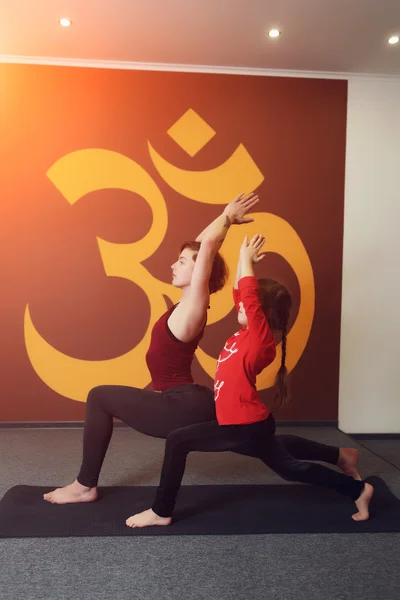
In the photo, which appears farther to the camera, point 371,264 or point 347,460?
point 371,264

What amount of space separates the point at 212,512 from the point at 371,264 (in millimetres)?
2464

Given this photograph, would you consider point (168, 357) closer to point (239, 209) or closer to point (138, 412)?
point (138, 412)

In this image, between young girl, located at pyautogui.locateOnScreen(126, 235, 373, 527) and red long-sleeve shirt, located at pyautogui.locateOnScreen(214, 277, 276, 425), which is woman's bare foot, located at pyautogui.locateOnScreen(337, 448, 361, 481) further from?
red long-sleeve shirt, located at pyautogui.locateOnScreen(214, 277, 276, 425)

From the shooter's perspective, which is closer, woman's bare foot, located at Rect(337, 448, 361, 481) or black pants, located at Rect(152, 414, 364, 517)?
black pants, located at Rect(152, 414, 364, 517)

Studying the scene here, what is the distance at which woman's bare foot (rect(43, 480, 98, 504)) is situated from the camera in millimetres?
2447

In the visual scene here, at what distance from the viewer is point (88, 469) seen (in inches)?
95.7

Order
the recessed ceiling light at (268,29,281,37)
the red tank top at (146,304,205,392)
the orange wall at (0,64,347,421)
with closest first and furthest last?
1. the red tank top at (146,304,205,392)
2. the recessed ceiling light at (268,29,281,37)
3. the orange wall at (0,64,347,421)

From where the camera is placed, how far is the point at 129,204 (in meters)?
4.06

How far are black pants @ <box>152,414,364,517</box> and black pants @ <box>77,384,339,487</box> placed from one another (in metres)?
0.12

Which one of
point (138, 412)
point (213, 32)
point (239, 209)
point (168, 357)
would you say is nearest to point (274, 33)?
point (213, 32)

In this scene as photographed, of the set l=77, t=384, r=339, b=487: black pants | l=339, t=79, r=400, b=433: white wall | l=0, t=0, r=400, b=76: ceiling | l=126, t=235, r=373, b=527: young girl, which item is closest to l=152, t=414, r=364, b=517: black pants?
l=126, t=235, r=373, b=527: young girl

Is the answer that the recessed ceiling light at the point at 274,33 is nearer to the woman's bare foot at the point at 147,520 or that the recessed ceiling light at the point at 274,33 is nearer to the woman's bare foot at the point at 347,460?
the woman's bare foot at the point at 347,460

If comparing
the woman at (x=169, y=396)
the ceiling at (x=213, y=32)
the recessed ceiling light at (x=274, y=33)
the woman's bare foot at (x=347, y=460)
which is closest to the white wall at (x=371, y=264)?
the ceiling at (x=213, y=32)

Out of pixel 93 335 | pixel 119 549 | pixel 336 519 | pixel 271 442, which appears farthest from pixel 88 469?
pixel 93 335
